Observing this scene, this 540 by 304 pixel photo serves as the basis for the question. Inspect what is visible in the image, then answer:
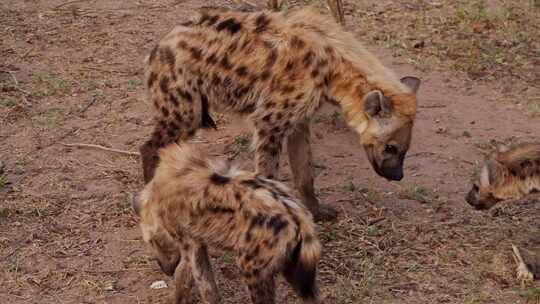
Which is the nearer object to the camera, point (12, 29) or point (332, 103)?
point (332, 103)

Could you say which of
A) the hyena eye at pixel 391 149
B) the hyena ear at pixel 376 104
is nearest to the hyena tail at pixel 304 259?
the hyena ear at pixel 376 104

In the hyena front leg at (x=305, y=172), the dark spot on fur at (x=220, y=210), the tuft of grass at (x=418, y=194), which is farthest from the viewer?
the tuft of grass at (x=418, y=194)

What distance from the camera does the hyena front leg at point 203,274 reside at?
4414mm

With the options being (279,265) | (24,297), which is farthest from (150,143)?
(279,265)

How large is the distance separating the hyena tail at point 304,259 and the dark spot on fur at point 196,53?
1615 millimetres

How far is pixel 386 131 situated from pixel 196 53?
45.3 inches

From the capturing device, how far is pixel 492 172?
5.29 m

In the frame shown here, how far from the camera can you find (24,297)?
484 cm

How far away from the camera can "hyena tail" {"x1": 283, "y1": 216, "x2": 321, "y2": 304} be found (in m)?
4.04

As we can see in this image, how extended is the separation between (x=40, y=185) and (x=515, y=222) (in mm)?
2873

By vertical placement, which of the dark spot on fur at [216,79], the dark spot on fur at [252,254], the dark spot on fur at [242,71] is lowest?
the dark spot on fur at [252,254]

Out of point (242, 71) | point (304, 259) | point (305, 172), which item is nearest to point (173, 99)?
point (242, 71)

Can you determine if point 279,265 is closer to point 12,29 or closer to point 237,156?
point 237,156

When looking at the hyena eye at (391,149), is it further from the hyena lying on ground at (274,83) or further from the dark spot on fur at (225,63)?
the dark spot on fur at (225,63)
